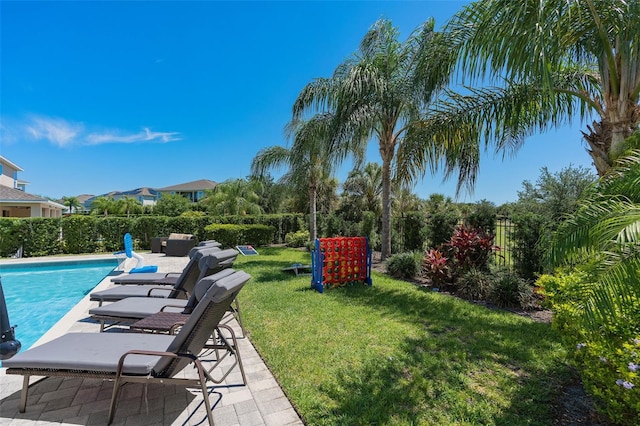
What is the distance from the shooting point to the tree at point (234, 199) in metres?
25.5

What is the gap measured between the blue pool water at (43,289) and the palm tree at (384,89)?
8.48 metres

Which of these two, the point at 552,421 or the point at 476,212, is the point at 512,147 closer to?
the point at 476,212

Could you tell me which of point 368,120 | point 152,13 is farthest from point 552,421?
point 152,13

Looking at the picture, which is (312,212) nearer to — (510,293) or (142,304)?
(510,293)

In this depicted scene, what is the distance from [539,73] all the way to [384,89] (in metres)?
5.45

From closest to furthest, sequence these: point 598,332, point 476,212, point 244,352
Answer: point 598,332, point 244,352, point 476,212

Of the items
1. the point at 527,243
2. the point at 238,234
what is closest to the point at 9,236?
the point at 238,234

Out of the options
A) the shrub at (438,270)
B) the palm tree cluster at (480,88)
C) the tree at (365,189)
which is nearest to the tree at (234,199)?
the tree at (365,189)

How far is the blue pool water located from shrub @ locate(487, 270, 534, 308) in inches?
343

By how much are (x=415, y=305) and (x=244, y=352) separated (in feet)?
12.0

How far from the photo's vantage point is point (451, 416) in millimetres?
2652

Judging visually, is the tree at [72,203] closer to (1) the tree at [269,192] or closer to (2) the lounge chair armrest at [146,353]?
(1) the tree at [269,192]

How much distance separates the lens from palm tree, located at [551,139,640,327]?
6.56ft

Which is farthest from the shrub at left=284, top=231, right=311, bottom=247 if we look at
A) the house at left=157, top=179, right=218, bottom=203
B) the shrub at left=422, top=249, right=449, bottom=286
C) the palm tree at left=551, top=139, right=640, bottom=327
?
the house at left=157, top=179, right=218, bottom=203
